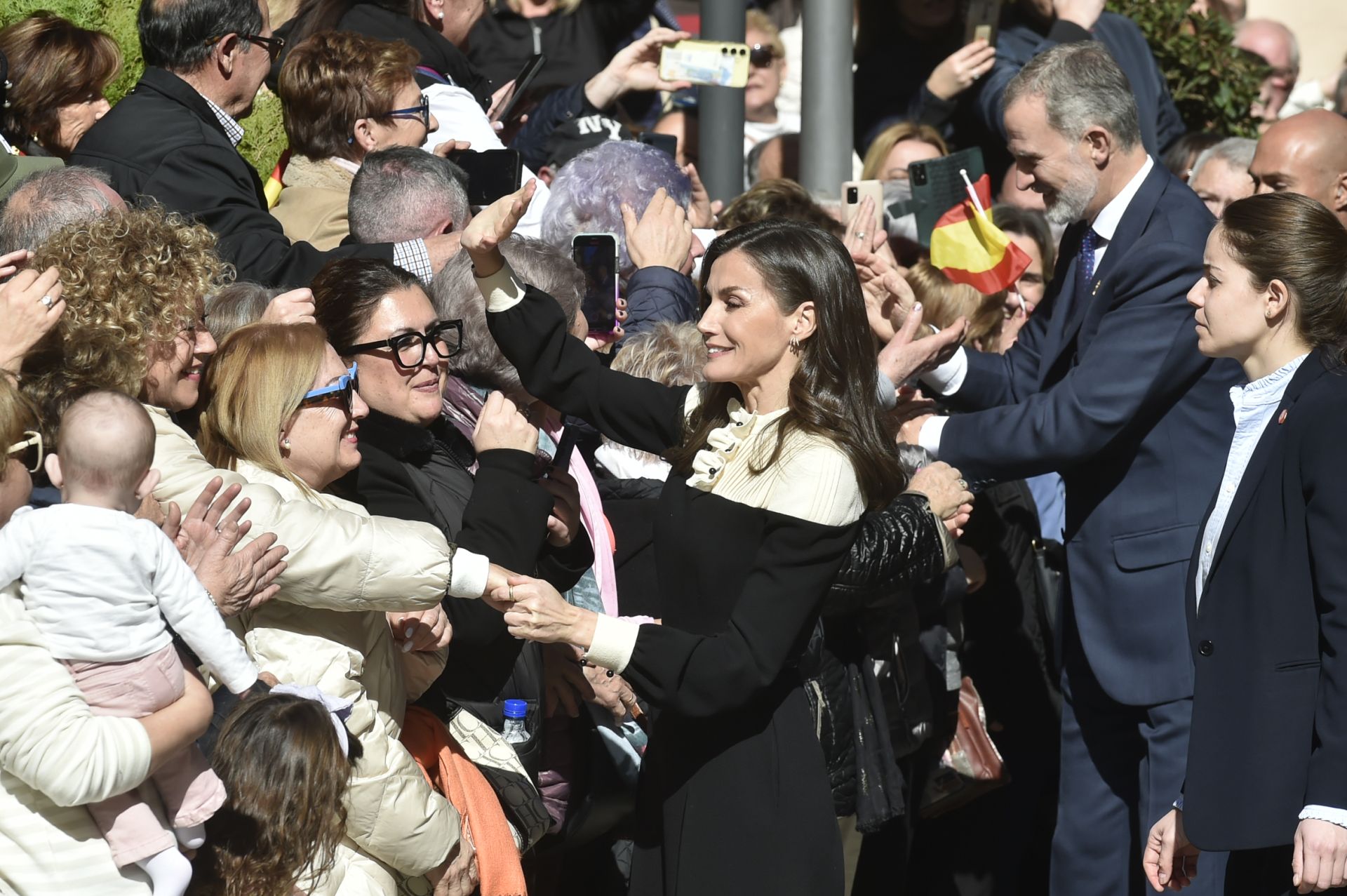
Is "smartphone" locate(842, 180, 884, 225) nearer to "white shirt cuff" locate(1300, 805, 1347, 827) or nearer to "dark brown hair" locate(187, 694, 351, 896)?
"white shirt cuff" locate(1300, 805, 1347, 827)

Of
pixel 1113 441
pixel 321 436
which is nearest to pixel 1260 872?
pixel 1113 441

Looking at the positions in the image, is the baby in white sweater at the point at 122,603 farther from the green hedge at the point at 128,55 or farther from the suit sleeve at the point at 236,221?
the green hedge at the point at 128,55

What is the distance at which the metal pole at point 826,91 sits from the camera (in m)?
6.61

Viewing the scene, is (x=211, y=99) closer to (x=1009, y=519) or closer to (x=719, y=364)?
(x=719, y=364)

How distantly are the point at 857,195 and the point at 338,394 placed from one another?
10.5 ft

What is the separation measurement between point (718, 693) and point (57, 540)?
128 cm

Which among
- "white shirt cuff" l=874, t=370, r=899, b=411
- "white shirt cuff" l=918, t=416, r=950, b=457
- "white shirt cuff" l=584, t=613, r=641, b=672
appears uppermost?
"white shirt cuff" l=584, t=613, r=641, b=672

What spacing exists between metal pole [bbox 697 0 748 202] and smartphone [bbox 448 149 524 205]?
1642 mm

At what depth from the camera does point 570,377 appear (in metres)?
3.70

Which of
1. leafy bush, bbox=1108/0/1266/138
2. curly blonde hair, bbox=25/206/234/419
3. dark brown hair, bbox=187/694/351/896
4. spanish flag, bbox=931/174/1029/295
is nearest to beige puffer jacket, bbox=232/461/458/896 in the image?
dark brown hair, bbox=187/694/351/896

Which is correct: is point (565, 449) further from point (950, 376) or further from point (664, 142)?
point (664, 142)

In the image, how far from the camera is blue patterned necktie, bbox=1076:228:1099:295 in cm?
471

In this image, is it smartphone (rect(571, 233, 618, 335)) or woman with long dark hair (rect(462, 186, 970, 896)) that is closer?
woman with long dark hair (rect(462, 186, 970, 896))

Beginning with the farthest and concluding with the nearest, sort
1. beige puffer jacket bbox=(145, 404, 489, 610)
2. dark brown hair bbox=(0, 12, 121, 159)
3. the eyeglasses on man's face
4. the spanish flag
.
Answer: the spanish flag → dark brown hair bbox=(0, 12, 121, 159) → the eyeglasses on man's face → beige puffer jacket bbox=(145, 404, 489, 610)
